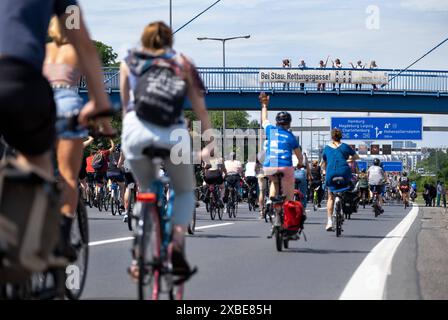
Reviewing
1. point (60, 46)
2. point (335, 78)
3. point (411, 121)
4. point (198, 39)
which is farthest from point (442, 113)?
point (60, 46)

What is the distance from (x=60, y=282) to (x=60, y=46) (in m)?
2.33

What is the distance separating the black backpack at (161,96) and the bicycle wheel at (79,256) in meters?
1.00

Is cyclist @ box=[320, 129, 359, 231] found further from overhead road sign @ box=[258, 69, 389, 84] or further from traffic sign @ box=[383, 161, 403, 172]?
traffic sign @ box=[383, 161, 403, 172]

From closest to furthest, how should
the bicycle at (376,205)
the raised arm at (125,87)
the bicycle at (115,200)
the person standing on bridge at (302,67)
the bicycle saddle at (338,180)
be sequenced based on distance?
the raised arm at (125,87), the bicycle saddle at (338,180), the bicycle at (115,200), the bicycle at (376,205), the person standing on bridge at (302,67)

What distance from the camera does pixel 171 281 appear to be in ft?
19.1

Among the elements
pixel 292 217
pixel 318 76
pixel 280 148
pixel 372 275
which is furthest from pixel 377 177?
pixel 318 76

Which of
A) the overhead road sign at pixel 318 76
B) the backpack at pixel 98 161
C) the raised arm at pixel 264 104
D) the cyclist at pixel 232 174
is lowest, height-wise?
the cyclist at pixel 232 174

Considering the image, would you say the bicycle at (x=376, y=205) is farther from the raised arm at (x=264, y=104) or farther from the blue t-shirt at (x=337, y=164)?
the raised arm at (x=264, y=104)

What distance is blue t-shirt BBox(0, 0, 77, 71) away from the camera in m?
4.17

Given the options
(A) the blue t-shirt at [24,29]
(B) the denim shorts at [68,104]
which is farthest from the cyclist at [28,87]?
(B) the denim shorts at [68,104]

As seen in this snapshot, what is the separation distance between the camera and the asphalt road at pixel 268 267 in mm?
7641

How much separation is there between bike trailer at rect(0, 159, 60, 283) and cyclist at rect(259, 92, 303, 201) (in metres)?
9.30

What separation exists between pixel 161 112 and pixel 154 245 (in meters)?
0.75
